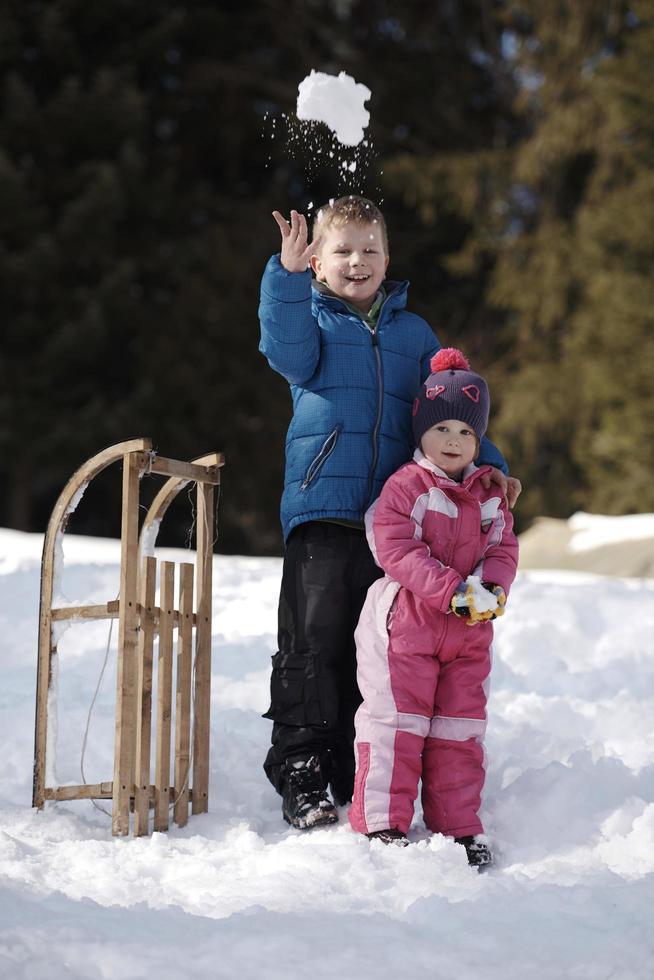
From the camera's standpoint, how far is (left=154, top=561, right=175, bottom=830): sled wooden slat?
321 cm

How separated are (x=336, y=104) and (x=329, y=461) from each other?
1.03 meters

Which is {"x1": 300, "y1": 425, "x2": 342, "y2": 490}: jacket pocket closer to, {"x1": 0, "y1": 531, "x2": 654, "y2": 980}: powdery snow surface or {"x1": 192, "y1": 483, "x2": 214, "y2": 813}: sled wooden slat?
{"x1": 192, "y1": 483, "x2": 214, "y2": 813}: sled wooden slat

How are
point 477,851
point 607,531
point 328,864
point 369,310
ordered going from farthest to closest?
point 607,531
point 369,310
point 477,851
point 328,864

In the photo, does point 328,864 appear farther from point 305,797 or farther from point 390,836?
point 305,797

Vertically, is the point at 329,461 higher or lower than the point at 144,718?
higher

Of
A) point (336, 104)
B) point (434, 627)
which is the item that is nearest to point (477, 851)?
point (434, 627)

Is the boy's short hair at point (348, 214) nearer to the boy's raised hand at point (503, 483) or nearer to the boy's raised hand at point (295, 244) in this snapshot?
the boy's raised hand at point (295, 244)

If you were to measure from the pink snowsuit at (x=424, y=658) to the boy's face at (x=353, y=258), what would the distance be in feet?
1.76

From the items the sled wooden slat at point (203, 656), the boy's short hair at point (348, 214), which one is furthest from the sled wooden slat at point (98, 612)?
the boy's short hair at point (348, 214)

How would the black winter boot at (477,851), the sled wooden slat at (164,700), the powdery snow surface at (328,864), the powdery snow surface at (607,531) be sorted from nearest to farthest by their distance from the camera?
the powdery snow surface at (328,864) < the black winter boot at (477,851) < the sled wooden slat at (164,700) < the powdery snow surface at (607,531)

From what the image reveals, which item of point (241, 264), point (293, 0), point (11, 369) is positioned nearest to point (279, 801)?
point (11, 369)

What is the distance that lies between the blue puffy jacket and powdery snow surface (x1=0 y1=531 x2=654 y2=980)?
34.0 inches

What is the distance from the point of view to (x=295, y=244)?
316 cm

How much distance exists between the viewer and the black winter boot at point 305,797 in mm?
3170
